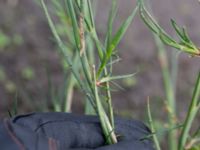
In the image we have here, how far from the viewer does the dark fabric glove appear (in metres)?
0.84

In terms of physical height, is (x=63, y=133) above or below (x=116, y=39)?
below

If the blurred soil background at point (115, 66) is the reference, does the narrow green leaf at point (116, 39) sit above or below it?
above

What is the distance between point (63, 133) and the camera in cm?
92

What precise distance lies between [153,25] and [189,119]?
186 mm

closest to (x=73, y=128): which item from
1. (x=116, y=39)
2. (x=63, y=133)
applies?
(x=63, y=133)

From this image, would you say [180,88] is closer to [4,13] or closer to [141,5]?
[4,13]

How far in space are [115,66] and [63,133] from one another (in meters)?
1.91

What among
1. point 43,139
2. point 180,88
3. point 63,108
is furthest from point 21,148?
point 180,88

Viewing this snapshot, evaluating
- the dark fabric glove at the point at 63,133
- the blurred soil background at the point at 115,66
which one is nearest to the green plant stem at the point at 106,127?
the dark fabric glove at the point at 63,133

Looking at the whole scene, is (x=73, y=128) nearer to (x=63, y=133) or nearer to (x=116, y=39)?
(x=63, y=133)

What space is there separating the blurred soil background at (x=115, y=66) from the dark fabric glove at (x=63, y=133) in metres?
1.55

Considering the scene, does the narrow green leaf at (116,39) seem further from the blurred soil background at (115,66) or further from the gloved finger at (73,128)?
the blurred soil background at (115,66)

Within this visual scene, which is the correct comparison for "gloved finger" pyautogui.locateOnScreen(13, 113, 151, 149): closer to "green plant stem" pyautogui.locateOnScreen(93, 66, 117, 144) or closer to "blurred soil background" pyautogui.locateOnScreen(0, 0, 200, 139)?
"green plant stem" pyautogui.locateOnScreen(93, 66, 117, 144)

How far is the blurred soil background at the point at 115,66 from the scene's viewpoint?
2672 millimetres
